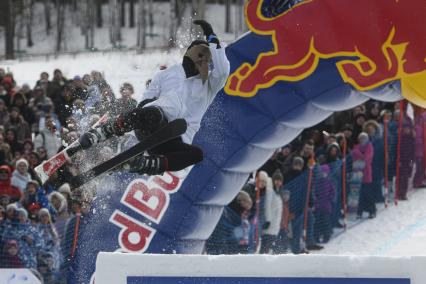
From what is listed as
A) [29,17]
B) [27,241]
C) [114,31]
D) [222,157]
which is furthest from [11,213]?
[29,17]

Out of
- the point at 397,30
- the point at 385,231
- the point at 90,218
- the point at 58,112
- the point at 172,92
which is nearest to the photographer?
the point at 172,92

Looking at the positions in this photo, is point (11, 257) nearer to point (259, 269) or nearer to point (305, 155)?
point (305, 155)

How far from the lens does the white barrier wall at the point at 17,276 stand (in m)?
9.04

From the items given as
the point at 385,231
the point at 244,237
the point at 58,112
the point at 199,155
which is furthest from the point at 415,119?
the point at 199,155

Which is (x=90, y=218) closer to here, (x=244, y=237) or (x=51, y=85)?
(x=244, y=237)

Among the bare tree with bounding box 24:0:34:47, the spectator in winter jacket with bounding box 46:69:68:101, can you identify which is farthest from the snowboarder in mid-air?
the bare tree with bounding box 24:0:34:47

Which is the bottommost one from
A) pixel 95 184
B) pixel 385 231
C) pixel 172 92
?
pixel 385 231

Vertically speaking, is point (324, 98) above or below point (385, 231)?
above

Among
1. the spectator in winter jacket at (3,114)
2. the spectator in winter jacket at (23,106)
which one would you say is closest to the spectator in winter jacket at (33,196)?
the spectator in winter jacket at (3,114)

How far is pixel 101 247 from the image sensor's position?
1005 centimetres

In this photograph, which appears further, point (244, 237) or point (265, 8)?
point (244, 237)

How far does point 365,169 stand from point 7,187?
4.26 m

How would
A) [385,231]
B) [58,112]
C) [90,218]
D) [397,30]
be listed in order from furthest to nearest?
1. [58,112]
2. [385,231]
3. [90,218]
4. [397,30]

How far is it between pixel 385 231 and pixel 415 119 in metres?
1.52
